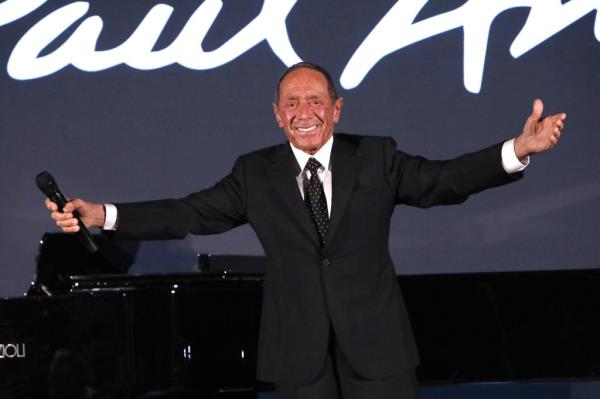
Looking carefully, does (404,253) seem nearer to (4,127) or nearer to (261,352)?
(4,127)

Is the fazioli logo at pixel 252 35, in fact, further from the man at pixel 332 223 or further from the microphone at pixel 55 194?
the microphone at pixel 55 194

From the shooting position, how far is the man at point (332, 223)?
9.27 ft

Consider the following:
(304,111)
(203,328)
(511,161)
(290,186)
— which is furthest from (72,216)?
(203,328)

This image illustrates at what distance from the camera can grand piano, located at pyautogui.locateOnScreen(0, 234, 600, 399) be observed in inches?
148

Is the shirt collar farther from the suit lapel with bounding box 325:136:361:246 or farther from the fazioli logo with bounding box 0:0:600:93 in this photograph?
A: the fazioli logo with bounding box 0:0:600:93

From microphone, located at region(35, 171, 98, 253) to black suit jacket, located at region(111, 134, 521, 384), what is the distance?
1.49 feet

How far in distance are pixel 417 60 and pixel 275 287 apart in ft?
9.04

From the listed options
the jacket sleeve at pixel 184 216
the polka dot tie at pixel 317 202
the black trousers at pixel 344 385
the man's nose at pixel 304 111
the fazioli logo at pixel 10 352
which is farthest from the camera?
the fazioli logo at pixel 10 352

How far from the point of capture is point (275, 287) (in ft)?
9.57

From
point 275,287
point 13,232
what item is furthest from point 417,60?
point 275,287

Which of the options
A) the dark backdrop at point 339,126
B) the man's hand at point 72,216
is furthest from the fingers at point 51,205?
the dark backdrop at point 339,126

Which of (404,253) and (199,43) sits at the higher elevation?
(199,43)

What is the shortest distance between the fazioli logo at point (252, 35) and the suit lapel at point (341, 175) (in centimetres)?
241

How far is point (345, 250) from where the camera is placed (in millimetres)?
2875
